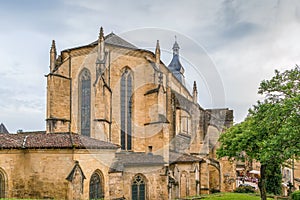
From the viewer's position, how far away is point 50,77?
26.6 m

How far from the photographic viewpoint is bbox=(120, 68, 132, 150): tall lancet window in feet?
91.1

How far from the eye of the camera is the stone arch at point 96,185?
1902 centimetres

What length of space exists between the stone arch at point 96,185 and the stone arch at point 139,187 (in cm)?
333

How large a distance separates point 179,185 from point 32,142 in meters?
14.3

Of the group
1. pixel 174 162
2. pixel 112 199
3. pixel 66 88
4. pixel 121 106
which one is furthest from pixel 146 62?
pixel 112 199

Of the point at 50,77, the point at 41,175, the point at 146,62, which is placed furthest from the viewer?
the point at 146,62

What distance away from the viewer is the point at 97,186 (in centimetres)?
1956

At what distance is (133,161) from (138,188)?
2.10 meters

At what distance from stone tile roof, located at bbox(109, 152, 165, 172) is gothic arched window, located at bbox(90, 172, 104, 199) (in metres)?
1.05

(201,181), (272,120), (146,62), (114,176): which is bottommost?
(201,181)

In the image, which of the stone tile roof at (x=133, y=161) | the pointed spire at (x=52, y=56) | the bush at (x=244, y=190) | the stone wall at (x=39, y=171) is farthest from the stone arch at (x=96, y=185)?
the bush at (x=244, y=190)

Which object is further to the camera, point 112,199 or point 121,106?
point 121,106

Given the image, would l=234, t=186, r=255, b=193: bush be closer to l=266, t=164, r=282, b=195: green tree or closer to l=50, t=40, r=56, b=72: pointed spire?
l=266, t=164, r=282, b=195: green tree

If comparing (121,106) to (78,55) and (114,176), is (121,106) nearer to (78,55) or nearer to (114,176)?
(78,55)
